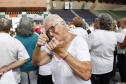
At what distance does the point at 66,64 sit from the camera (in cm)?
247

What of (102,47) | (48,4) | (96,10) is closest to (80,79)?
(102,47)

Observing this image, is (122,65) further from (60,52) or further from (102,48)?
(60,52)

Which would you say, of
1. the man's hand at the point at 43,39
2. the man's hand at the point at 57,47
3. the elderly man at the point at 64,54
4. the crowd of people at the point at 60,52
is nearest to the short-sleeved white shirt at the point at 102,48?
the crowd of people at the point at 60,52

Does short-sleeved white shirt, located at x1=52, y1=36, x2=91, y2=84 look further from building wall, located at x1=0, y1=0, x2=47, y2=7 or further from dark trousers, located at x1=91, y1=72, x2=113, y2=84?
building wall, located at x1=0, y1=0, x2=47, y2=7

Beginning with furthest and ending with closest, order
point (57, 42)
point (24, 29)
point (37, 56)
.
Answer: point (24, 29), point (37, 56), point (57, 42)

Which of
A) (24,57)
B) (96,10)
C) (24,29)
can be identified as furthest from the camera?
(96,10)

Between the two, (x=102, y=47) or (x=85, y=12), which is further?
(x=85, y=12)

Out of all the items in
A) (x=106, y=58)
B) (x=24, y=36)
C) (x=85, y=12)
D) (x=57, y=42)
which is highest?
(x=57, y=42)

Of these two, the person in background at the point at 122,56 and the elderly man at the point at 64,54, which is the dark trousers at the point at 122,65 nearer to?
the person in background at the point at 122,56

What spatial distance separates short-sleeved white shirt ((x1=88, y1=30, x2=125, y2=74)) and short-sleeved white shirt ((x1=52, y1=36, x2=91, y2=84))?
157 centimetres

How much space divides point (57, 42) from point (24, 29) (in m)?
1.77

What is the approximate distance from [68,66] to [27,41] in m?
1.70

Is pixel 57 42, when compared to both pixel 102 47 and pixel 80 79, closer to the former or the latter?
pixel 80 79

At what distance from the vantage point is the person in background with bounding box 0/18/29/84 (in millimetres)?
3291
